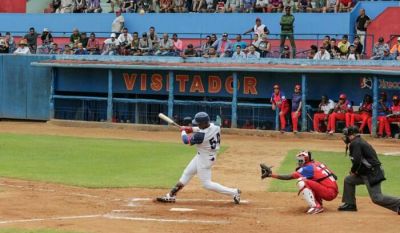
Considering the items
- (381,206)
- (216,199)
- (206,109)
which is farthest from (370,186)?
(206,109)

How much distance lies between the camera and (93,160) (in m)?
21.0

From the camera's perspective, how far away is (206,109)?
29.5m

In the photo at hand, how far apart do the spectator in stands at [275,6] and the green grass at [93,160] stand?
31.6ft

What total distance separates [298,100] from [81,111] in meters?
9.41

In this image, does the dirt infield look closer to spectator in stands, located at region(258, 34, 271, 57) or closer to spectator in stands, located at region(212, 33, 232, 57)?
spectator in stands, located at region(258, 34, 271, 57)

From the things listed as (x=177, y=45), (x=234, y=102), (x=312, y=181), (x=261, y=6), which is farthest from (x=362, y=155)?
(x=261, y=6)

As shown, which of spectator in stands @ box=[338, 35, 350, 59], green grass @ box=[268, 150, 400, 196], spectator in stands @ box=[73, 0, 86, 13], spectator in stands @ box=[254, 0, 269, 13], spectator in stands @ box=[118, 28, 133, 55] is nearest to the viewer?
green grass @ box=[268, 150, 400, 196]

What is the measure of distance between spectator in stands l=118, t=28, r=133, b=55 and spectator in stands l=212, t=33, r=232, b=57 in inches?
141

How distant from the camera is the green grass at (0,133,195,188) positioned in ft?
58.5

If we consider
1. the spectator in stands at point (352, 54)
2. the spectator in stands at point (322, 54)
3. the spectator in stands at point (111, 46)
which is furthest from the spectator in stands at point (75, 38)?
the spectator in stands at point (352, 54)

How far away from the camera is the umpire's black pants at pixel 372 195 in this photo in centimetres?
1338

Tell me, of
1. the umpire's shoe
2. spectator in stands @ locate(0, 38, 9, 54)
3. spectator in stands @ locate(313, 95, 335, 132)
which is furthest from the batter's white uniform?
spectator in stands @ locate(0, 38, 9, 54)

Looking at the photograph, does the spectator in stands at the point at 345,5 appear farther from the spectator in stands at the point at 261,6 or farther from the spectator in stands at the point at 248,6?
the spectator in stands at the point at 248,6

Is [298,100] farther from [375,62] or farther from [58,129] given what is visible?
[58,129]
